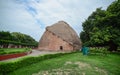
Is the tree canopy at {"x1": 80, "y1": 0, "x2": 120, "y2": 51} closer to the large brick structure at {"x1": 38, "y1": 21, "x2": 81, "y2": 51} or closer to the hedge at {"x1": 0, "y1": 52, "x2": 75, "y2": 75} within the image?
the hedge at {"x1": 0, "y1": 52, "x2": 75, "y2": 75}

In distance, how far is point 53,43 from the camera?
48812 mm

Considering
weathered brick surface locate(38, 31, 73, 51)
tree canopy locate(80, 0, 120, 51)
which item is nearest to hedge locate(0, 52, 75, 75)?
tree canopy locate(80, 0, 120, 51)

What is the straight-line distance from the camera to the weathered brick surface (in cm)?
4691

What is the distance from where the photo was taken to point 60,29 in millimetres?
51375

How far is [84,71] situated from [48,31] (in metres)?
34.3

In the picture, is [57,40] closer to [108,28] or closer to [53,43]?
[53,43]

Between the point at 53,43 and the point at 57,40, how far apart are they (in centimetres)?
163

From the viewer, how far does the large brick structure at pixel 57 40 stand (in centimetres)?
4703

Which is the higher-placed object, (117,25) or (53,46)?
(117,25)

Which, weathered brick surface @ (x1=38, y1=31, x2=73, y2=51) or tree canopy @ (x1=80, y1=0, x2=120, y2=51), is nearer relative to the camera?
tree canopy @ (x1=80, y1=0, x2=120, y2=51)

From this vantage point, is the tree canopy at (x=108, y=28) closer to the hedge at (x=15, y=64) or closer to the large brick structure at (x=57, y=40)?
the hedge at (x=15, y=64)

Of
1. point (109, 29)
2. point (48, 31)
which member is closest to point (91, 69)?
point (109, 29)

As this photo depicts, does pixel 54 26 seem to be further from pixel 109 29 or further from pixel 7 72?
pixel 7 72

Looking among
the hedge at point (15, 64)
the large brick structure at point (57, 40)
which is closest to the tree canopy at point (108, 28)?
the hedge at point (15, 64)
